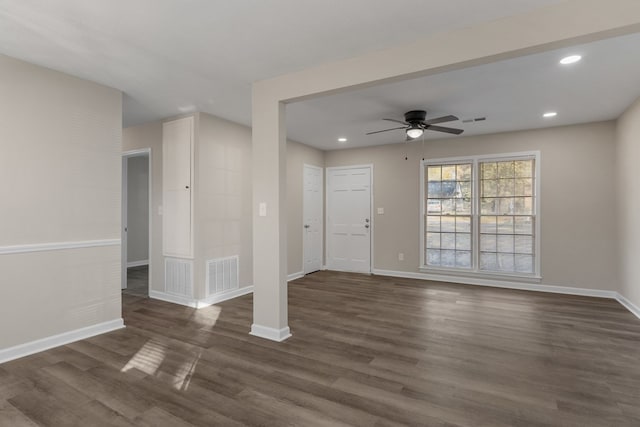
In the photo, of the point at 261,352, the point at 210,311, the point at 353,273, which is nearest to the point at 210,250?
the point at 210,311

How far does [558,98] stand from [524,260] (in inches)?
107

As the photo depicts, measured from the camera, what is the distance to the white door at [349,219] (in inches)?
269

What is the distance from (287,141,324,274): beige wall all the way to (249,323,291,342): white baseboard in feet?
8.82

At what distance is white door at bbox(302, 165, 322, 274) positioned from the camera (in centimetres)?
668

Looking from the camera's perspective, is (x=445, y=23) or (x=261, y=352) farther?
(x=261, y=352)

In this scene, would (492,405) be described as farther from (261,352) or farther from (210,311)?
(210,311)

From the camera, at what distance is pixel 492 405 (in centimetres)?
219

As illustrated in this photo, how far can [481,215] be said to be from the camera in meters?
5.80

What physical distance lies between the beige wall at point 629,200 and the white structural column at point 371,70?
271 centimetres

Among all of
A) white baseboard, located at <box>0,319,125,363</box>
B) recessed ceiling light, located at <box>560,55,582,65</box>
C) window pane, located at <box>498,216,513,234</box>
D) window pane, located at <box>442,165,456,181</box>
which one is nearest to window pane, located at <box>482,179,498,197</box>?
window pane, located at <box>498,216,513,234</box>

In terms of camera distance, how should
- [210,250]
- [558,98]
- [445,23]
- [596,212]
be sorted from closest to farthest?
[445,23]
[558,98]
[210,250]
[596,212]

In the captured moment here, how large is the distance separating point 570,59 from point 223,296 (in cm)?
479

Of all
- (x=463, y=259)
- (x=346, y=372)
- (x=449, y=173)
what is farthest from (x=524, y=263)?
(x=346, y=372)

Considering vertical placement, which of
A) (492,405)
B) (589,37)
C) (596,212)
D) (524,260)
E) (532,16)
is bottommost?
(492,405)
